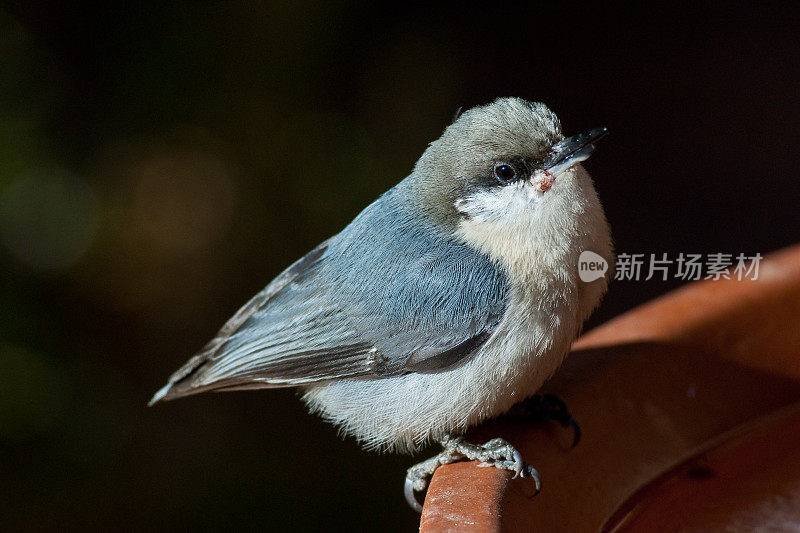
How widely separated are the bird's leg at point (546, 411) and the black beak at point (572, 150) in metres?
0.60

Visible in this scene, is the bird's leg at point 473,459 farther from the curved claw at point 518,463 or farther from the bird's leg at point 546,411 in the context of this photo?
the bird's leg at point 546,411

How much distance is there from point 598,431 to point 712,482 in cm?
29

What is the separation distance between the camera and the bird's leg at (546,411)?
227 cm

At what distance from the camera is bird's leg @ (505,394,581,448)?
2.27 meters

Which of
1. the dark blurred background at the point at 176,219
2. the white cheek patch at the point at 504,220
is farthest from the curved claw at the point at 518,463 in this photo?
the dark blurred background at the point at 176,219

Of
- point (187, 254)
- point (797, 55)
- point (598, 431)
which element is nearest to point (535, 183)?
point (598, 431)

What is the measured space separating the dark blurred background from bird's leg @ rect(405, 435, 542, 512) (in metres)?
1.42

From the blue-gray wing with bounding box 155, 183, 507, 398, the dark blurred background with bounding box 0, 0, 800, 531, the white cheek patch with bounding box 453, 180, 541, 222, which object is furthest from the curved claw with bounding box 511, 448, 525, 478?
the dark blurred background with bounding box 0, 0, 800, 531

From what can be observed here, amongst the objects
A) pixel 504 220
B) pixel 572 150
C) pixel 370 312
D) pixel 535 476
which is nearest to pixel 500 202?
pixel 504 220

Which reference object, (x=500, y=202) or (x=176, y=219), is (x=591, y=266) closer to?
(x=500, y=202)

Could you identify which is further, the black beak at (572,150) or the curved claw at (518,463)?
the black beak at (572,150)

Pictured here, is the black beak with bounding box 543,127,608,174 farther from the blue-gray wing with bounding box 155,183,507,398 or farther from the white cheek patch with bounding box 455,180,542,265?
the blue-gray wing with bounding box 155,183,507,398

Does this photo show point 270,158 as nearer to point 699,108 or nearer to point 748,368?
point 748,368

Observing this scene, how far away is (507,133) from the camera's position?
2.25 metres
